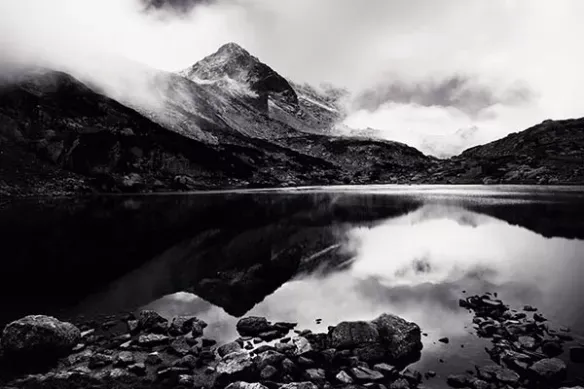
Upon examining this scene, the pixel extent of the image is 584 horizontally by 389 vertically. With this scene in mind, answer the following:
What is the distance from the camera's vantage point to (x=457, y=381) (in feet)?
54.1

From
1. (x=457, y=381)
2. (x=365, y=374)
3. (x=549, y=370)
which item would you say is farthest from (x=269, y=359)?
(x=549, y=370)

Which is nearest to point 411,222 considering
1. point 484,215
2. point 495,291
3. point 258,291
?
point 484,215

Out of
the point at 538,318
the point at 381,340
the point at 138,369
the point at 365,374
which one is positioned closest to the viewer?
the point at 365,374

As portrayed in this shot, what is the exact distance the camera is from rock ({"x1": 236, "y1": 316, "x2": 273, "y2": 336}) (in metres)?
23.2

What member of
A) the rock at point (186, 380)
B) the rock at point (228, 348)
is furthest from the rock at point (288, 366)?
the rock at point (186, 380)

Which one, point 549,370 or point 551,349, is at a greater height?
point 549,370

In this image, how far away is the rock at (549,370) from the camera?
1647 cm

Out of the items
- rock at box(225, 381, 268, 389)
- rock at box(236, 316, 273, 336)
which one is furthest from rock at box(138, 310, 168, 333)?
rock at box(225, 381, 268, 389)

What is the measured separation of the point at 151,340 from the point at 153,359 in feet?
7.99

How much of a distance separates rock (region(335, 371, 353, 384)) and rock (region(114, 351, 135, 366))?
34.0 feet

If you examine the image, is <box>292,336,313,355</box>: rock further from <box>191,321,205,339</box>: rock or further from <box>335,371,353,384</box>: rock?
<box>191,321,205,339</box>: rock

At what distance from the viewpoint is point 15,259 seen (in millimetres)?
45000

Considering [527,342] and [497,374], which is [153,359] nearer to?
[497,374]

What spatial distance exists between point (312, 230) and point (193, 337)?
44262mm
